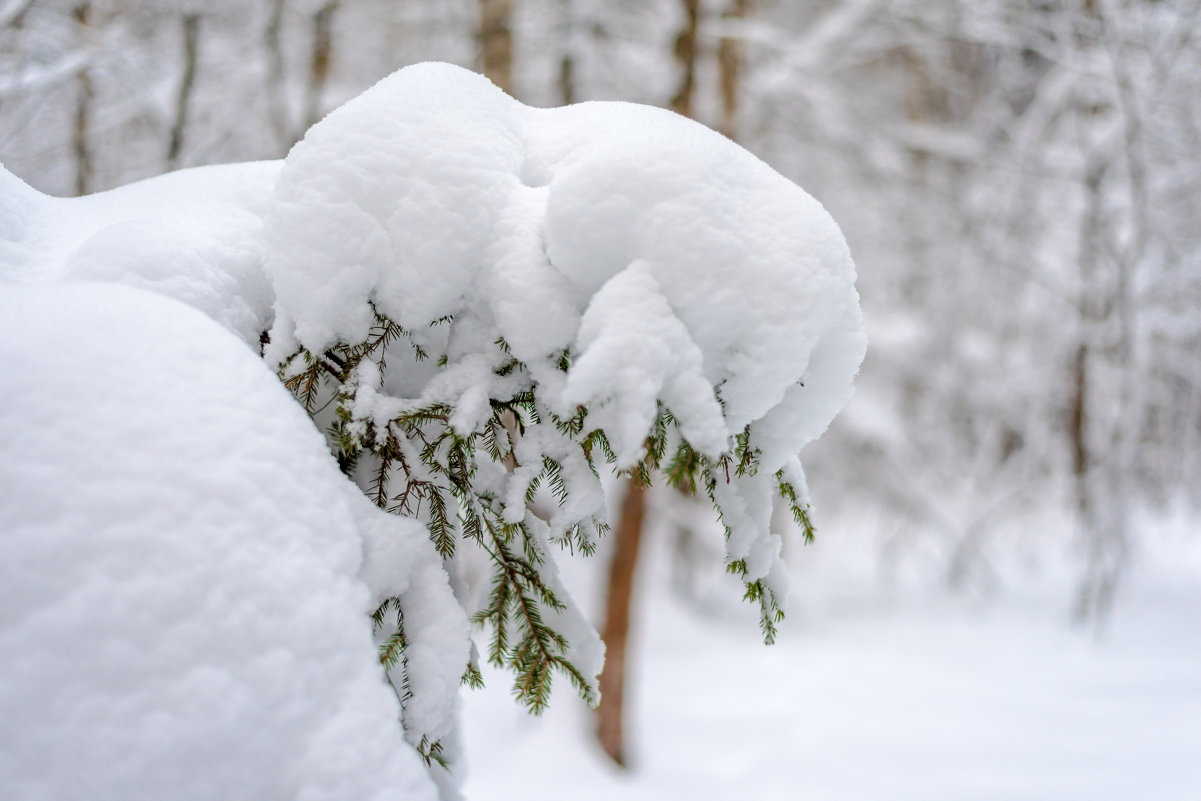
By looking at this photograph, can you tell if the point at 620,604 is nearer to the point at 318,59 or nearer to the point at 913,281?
the point at 318,59

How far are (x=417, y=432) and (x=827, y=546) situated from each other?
10.6m

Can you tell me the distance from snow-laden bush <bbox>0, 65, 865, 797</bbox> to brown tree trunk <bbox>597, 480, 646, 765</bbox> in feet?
13.0

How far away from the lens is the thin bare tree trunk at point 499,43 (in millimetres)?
4578

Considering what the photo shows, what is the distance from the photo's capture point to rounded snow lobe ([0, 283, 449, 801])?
89cm

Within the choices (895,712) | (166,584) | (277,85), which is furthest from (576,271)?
(895,712)

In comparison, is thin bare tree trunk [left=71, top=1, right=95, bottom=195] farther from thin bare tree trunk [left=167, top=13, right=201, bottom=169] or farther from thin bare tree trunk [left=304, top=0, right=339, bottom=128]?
thin bare tree trunk [left=304, top=0, right=339, bottom=128]

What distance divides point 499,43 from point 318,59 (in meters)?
2.60

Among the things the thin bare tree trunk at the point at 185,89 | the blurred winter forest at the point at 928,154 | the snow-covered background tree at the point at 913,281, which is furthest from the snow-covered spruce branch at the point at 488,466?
the thin bare tree trunk at the point at 185,89

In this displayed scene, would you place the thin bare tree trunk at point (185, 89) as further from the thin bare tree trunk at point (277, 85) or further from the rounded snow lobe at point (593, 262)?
the rounded snow lobe at point (593, 262)

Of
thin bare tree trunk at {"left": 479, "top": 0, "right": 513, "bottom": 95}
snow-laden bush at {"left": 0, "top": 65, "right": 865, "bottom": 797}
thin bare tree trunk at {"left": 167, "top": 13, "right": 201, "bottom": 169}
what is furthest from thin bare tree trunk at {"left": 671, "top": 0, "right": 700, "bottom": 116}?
snow-laden bush at {"left": 0, "top": 65, "right": 865, "bottom": 797}

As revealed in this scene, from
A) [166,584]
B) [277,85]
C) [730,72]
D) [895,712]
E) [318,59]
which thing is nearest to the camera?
[166,584]

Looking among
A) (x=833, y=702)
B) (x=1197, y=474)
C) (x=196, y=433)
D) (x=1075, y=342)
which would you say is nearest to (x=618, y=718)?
(x=833, y=702)

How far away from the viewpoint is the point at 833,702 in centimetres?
633

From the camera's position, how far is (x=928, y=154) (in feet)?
24.6
